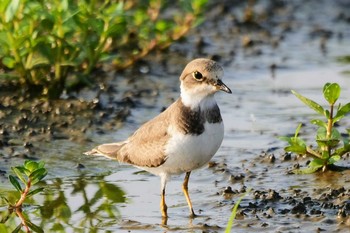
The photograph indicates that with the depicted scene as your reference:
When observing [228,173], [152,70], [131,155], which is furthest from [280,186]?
[152,70]

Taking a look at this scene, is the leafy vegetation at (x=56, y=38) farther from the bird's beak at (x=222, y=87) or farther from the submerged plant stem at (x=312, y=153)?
the submerged plant stem at (x=312, y=153)

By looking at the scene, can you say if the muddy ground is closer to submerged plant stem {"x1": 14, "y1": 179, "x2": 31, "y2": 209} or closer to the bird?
submerged plant stem {"x1": 14, "y1": 179, "x2": 31, "y2": 209}

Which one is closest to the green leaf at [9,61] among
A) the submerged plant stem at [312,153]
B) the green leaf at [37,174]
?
the green leaf at [37,174]

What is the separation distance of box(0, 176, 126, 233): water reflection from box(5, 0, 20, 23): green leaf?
1.56 metres

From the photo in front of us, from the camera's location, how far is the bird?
269 inches

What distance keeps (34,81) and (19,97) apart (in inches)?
8.9

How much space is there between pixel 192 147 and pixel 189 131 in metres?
0.11

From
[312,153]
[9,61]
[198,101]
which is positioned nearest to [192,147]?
[198,101]

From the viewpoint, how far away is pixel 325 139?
7559 millimetres

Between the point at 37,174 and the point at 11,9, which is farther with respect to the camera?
the point at 11,9

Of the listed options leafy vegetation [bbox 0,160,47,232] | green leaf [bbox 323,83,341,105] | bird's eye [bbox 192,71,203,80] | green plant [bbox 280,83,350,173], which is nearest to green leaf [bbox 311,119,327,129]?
green plant [bbox 280,83,350,173]

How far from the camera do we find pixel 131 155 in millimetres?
7504

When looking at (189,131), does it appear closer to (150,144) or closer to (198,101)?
(198,101)

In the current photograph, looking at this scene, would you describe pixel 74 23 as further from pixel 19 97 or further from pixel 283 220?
pixel 283 220
